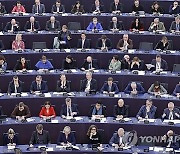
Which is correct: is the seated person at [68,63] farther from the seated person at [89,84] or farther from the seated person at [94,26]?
the seated person at [94,26]

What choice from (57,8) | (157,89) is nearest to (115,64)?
(157,89)

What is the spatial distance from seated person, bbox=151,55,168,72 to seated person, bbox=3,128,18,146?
4997mm

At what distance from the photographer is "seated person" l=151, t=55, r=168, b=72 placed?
17009 mm

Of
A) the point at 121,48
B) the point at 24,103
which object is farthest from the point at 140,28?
the point at 24,103

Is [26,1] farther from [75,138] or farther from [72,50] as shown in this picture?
[75,138]

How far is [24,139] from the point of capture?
15.2 meters

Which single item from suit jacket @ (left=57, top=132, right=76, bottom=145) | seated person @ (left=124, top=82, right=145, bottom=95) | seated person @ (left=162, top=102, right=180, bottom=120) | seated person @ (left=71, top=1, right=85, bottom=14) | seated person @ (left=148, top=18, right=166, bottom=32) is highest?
seated person @ (left=71, top=1, right=85, bottom=14)

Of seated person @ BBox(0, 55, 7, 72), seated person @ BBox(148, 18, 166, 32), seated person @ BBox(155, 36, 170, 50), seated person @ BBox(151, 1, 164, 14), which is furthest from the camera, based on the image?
seated person @ BBox(151, 1, 164, 14)

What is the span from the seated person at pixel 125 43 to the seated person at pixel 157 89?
2197 millimetres

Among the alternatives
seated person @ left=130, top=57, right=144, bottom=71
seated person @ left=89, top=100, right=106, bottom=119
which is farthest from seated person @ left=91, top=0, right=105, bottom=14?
seated person @ left=89, top=100, right=106, bottom=119

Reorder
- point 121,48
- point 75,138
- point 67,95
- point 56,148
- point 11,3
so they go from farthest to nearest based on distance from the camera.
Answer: point 11,3 → point 121,48 → point 67,95 → point 75,138 → point 56,148

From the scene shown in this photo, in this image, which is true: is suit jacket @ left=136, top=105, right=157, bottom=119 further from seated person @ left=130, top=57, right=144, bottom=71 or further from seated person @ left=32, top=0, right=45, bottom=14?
seated person @ left=32, top=0, right=45, bottom=14

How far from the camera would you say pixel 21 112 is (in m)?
15.3

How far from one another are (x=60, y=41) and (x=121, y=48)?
6.55 ft
